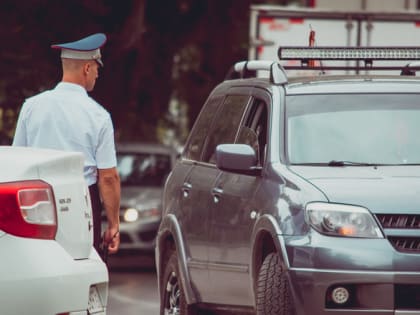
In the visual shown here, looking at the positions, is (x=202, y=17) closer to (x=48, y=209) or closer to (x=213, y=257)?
(x=213, y=257)

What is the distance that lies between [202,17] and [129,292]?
27.7 feet

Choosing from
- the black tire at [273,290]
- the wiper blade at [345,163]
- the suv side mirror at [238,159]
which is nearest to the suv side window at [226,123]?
the suv side mirror at [238,159]

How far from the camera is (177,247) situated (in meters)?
9.65

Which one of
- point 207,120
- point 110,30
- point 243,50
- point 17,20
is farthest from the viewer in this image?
point 243,50

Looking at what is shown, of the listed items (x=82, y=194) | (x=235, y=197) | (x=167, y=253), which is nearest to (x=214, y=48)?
(x=167, y=253)

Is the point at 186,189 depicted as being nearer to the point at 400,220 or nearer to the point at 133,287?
the point at 400,220

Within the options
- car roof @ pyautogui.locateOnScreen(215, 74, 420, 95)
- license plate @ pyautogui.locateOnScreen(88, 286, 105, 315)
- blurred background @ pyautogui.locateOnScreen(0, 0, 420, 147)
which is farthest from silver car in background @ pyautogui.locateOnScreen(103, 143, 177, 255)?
license plate @ pyautogui.locateOnScreen(88, 286, 105, 315)

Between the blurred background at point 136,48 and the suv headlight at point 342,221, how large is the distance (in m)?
12.3

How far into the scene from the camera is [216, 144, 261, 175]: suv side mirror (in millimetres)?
8211

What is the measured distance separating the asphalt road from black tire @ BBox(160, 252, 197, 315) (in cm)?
310

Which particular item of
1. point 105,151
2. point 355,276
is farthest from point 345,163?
point 105,151

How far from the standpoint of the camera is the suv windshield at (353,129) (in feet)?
27.0

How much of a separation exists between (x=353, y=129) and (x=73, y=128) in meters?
1.60

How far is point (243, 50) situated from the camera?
24.6 m
